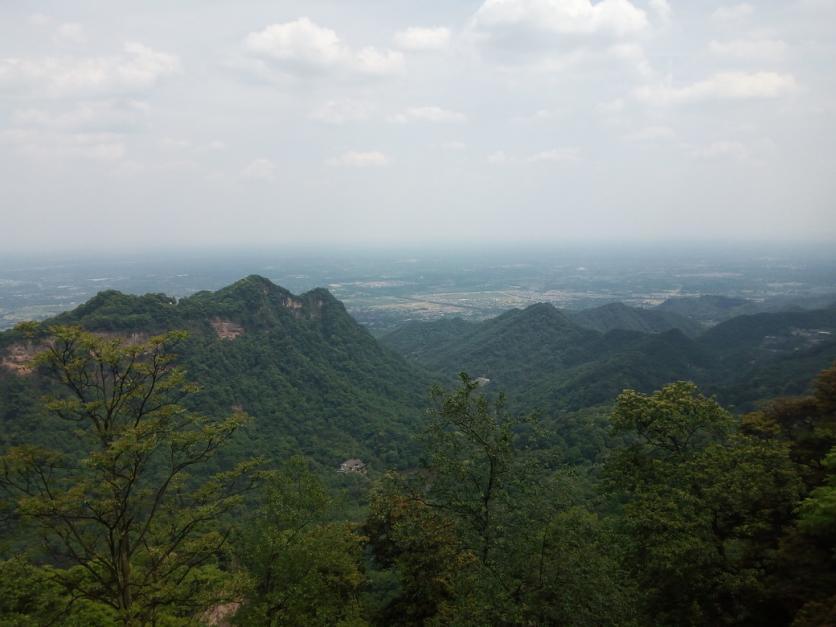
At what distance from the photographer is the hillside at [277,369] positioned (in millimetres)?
54688

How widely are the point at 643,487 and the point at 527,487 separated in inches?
167

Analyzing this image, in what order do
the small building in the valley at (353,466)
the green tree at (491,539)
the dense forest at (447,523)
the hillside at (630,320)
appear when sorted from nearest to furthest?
the dense forest at (447,523), the green tree at (491,539), the small building in the valley at (353,466), the hillside at (630,320)

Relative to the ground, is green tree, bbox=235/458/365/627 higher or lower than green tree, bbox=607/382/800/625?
lower

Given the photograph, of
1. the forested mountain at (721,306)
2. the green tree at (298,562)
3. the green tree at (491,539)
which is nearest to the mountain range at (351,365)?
the green tree at (298,562)

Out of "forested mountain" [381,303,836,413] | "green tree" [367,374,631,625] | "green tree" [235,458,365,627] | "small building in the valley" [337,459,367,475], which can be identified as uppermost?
"green tree" [367,374,631,625]

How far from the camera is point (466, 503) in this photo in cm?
1641

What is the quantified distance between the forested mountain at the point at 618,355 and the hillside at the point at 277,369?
27.2m

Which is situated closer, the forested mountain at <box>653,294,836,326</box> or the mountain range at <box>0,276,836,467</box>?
the mountain range at <box>0,276,836,467</box>

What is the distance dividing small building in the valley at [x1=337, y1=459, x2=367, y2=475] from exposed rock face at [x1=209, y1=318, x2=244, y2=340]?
966 inches

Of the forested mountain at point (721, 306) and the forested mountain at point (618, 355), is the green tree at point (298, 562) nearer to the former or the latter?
the forested mountain at point (618, 355)

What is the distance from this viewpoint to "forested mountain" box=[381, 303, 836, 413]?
7038cm

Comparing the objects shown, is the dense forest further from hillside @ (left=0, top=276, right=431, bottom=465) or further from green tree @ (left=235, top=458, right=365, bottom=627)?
hillside @ (left=0, top=276, right=431, bottom=465)

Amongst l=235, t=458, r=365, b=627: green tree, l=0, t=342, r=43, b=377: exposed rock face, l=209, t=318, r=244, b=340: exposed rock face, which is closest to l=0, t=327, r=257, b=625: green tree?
l=235, t=458, r=365, b=627: green tree

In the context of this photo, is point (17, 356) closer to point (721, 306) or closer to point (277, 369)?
point (277, 369)
